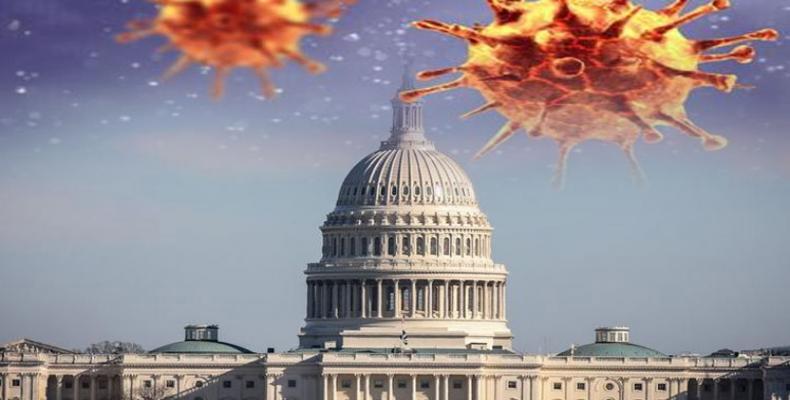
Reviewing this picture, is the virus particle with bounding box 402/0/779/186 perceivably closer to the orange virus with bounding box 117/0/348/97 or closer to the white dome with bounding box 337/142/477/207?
the orange virus with bounding box 117/0/348/97

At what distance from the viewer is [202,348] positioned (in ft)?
547

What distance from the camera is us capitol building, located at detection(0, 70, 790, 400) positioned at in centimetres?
15888

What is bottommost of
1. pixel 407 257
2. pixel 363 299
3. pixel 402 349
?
pixel 402 349

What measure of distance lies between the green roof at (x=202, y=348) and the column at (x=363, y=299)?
337 inches

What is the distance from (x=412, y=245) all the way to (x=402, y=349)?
13655 millimetres

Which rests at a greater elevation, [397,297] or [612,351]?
[397,297]

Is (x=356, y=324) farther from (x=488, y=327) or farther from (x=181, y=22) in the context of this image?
(x=181, y=22)

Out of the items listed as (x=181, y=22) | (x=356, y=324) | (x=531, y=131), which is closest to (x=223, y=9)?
(x=181, y=22)

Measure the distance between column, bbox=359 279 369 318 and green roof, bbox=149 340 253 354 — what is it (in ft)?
28.1

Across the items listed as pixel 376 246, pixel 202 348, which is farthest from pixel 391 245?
pixel 202 348

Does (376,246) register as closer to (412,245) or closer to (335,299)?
(412,245)

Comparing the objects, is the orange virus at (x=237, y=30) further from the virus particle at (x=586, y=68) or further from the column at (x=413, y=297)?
the column at (x=413, y=297)

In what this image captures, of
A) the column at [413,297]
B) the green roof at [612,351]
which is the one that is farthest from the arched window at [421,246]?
the green roof at [612,351]

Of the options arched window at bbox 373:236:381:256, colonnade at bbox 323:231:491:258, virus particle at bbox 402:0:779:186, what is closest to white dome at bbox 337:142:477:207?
colonnade at bbox 323:231:491:258
